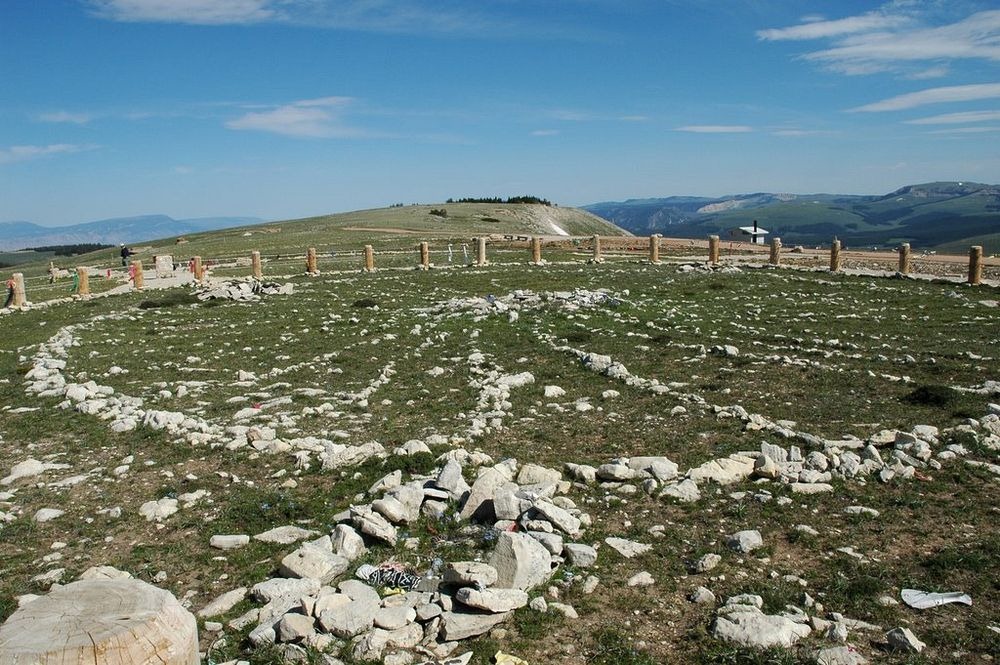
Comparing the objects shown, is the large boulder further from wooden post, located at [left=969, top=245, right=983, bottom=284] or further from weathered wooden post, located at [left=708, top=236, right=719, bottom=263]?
weathered wooden post, located at [left=708, top=236, right=719, bottom=263]

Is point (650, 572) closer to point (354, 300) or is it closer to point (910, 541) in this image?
point (910, 541)

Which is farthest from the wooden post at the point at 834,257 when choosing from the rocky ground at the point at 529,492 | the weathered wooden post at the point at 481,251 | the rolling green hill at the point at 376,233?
the rolling green hill at the point at 376,233

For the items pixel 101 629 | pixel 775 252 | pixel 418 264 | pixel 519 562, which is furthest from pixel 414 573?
pixel 775 252

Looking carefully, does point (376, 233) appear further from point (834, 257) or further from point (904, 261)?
point (904, 261)

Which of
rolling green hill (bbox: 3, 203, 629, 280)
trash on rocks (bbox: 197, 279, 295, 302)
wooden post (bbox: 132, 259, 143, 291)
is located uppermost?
rolling green hill (bbox: 3, 203, 629, 280)

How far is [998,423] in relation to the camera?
1054cm

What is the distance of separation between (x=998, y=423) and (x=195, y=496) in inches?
446

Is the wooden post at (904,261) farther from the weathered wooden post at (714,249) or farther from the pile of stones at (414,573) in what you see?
the pile of stones at (414,573)

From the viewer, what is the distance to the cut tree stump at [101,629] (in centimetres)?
414

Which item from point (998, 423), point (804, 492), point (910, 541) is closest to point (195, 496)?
point (804, 492)

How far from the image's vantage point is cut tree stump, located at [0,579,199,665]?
4.14m

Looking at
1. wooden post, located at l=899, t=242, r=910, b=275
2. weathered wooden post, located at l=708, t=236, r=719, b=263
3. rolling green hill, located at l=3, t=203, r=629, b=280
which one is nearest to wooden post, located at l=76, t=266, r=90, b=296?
rolling green hill, located at l=3, t=203, r=629, b=280

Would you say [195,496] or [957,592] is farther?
[195,496]

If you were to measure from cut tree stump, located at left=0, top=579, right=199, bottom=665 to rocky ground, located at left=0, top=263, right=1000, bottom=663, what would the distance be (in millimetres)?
1194
